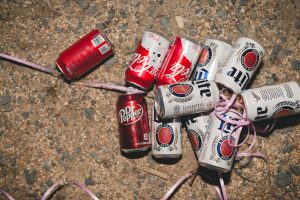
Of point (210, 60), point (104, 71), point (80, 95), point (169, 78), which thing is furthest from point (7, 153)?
point (210, 60)

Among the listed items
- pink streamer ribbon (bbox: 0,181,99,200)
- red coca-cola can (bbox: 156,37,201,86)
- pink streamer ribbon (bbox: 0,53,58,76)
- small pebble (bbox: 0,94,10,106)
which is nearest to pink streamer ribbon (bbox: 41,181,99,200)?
pink streamer ribbon (bbox: 0,181,99,200)

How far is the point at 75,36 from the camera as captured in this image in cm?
248

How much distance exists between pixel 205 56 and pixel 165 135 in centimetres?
55

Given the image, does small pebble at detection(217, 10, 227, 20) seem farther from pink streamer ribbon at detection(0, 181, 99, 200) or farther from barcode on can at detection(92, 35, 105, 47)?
pink streamer ribbon at detection(0, 181, 99, 200)

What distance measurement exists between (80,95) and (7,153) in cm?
61

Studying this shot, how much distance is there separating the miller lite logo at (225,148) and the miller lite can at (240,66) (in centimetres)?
29

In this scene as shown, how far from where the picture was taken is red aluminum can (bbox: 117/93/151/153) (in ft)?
7.18

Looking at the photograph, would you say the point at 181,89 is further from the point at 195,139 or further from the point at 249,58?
the point at 249,58

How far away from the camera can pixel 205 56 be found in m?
2.27

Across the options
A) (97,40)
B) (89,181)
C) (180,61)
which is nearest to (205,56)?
(180,61)

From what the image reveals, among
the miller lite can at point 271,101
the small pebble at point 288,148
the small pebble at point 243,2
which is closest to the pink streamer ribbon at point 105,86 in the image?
the miller lite can at point 271,101

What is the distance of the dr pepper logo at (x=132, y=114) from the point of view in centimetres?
218

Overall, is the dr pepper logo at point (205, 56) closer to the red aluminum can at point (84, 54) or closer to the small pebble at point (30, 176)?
the red aluminum can at point (84, 54)

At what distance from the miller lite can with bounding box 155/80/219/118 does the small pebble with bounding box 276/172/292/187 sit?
746 mm
